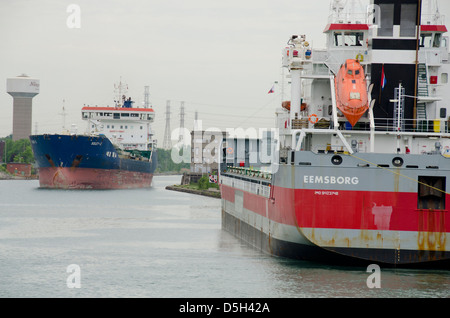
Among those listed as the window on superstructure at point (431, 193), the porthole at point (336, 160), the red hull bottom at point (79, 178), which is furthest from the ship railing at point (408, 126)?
the red hull bottom at point (79, 178)

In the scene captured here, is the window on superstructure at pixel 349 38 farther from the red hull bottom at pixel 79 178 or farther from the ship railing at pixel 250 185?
the red hull bottom at pixel 79 178

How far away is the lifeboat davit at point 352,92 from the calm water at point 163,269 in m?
4.36

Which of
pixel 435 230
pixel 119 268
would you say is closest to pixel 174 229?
pixel 119 268

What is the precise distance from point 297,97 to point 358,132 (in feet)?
9.42

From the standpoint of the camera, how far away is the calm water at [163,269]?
17328mm

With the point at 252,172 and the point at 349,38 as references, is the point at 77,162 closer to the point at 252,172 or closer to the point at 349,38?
the point at 252,172

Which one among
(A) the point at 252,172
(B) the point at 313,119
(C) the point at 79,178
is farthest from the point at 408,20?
(C) the point at 79,178

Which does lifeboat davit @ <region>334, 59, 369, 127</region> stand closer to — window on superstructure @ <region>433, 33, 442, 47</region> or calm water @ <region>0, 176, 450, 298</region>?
window on superstructure @ <region>433, 33, 442, 47</region>

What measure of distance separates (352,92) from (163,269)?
23.5ft

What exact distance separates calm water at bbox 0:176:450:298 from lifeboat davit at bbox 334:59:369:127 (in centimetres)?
436

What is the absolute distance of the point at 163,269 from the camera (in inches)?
801

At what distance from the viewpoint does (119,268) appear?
2066cm
